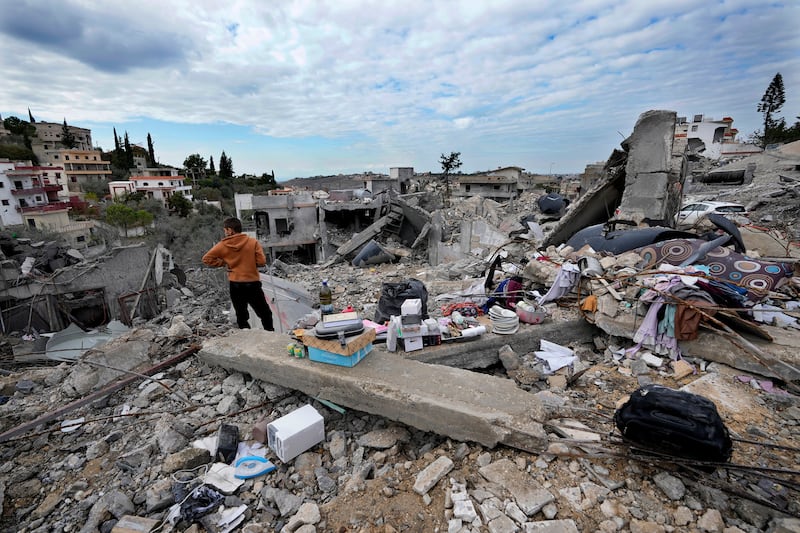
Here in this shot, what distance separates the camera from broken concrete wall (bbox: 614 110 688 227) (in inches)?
271

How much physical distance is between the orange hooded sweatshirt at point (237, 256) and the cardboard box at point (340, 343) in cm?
145

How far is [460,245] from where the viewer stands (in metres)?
11.4

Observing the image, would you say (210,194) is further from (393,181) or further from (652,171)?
(652,171)

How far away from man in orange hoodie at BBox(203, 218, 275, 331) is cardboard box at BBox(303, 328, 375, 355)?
1.45 metres

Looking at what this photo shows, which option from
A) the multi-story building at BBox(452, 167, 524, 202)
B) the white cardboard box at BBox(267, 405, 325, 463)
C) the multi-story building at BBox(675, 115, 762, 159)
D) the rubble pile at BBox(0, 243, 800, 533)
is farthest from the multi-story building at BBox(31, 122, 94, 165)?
the multi-story building at BBox(675, 115, 762, 159)

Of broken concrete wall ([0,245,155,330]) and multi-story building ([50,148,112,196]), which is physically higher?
multi-story building ([50,148,112,196])

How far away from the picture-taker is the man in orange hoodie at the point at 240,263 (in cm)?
392

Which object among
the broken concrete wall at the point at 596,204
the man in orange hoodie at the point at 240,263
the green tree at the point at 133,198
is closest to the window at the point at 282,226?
the broken concrete wall at the point at 596,204

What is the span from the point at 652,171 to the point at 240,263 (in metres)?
7.64

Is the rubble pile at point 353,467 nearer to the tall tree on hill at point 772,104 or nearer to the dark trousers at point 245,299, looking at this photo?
the dark trousers at point 245,299

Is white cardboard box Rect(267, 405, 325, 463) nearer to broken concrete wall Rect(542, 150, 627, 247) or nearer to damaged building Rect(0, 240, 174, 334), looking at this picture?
broken concrete wall Rect(542, 150, 627, 247)

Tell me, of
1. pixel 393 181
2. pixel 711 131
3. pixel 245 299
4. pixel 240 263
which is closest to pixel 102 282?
pixel 245 299

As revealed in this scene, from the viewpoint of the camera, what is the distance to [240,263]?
3965mm

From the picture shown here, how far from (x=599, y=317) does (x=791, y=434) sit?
1.67 meters
